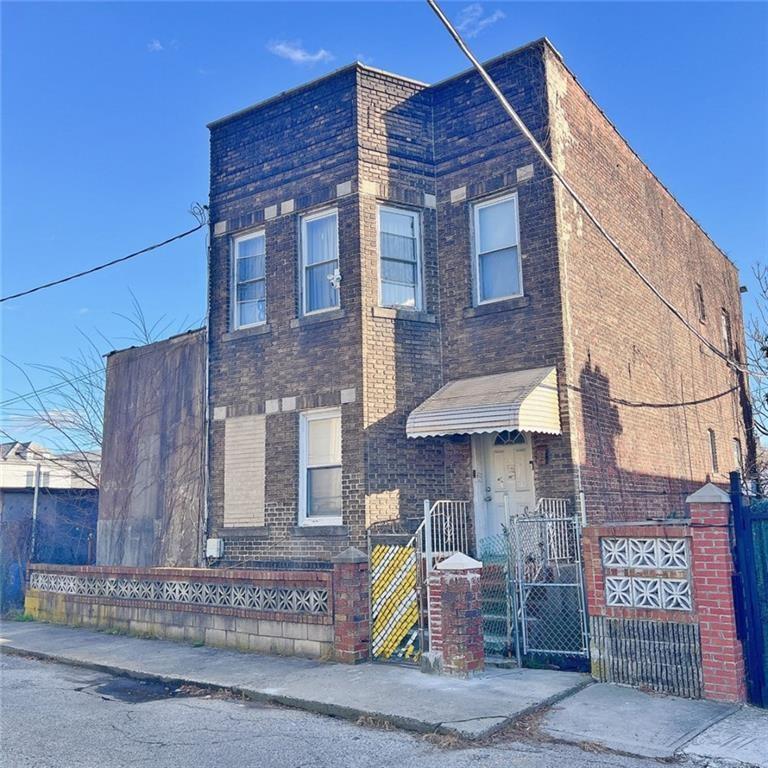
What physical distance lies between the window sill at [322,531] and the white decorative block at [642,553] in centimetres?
485

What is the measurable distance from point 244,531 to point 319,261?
466 centimetres

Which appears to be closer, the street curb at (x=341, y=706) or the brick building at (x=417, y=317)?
the street curb at (x=341, y=706)

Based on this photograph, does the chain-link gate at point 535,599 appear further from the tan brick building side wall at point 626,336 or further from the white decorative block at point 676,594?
the tan brick building side wall at point 626,336

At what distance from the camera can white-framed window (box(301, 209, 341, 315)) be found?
1275cm

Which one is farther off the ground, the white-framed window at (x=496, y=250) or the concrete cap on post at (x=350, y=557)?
the white-framed window at (x=496, y=250)

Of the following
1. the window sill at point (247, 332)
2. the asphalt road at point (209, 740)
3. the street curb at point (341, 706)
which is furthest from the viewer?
the window sill at point (247, 332)

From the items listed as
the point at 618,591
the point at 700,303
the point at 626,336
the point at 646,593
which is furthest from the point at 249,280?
the point at 700,303

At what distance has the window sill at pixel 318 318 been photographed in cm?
1232

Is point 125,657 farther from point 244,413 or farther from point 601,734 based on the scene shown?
point 601,734

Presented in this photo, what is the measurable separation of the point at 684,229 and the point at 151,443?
12656mm

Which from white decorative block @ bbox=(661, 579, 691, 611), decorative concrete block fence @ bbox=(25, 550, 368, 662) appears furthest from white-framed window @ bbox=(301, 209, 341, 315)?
white decorative block @ bbox=(661, 579, 691, 611)

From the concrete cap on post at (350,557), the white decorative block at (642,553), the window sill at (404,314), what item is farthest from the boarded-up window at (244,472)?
the white decorative block at (642,553)

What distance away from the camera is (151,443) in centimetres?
1492

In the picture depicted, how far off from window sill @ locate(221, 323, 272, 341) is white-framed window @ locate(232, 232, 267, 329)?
6.0 inches
